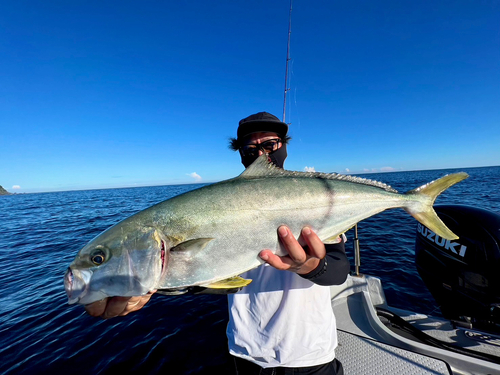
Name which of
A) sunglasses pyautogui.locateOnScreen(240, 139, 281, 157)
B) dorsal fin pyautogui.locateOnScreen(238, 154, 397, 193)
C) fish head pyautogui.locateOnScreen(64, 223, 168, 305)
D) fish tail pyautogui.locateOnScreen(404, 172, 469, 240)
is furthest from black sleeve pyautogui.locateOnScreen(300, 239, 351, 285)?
sunglasses pyautogui.locateOnScreen(240, 139, 281, 157)

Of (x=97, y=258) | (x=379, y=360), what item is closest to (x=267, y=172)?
(x=97, y=258)

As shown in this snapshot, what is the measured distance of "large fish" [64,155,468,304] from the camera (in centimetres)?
187

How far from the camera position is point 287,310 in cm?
218

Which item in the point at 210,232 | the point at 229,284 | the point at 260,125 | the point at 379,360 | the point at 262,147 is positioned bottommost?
the point at 379,360

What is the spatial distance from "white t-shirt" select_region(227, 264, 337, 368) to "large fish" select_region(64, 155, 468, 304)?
54 cm

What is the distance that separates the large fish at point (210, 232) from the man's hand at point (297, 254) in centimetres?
7

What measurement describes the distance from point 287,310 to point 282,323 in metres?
0.13

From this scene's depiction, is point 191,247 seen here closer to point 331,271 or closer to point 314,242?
point 314,242

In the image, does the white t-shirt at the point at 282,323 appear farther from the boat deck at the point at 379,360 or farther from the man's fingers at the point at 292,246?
the boat deck at the point at 379,360

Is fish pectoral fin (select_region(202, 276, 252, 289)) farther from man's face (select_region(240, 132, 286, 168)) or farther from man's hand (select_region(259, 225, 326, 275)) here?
man's face (select_region(240, 132, 286, 168))

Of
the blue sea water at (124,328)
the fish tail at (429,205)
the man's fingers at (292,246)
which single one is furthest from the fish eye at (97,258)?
the blue sea water at (124,328)

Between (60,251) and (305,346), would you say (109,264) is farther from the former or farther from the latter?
(60,251)

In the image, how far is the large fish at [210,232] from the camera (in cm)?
187

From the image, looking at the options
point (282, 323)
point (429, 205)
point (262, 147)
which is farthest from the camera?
point (262, 147)
